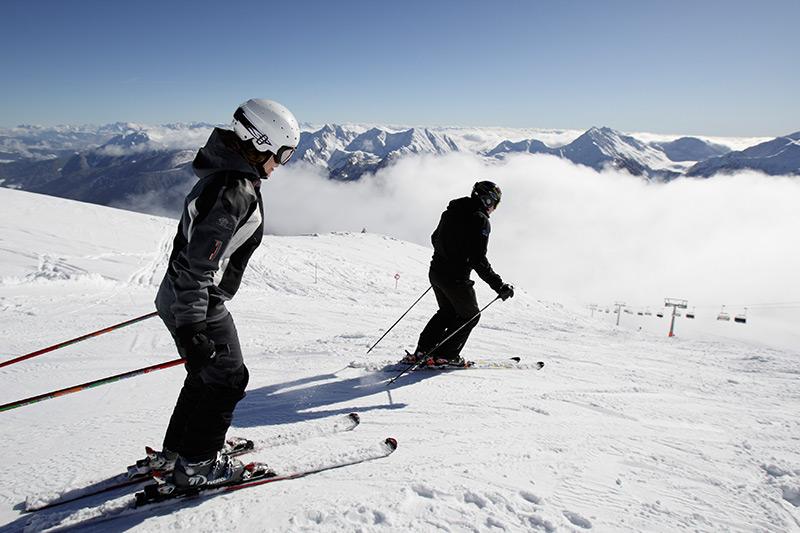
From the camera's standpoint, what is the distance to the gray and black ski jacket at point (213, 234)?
253cm

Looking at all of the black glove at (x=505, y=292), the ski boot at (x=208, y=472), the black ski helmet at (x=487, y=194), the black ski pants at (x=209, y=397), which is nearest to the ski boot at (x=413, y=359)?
the black glove at (x=505, y=292)

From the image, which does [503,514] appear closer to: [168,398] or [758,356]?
[168,398]

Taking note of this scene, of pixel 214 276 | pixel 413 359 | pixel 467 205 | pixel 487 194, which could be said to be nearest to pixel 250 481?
pixel 214 276

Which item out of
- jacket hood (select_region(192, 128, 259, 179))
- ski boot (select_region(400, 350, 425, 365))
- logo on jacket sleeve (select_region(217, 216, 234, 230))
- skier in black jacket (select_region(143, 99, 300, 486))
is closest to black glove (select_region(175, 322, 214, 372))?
skier in black jacket (select_region(143, 99, 300, 486))

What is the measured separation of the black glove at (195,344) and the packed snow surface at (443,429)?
1046mm

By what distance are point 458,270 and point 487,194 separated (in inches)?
42.3

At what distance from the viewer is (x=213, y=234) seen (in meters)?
2.53

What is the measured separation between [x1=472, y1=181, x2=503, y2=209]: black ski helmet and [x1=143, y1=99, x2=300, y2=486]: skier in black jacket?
123 inches

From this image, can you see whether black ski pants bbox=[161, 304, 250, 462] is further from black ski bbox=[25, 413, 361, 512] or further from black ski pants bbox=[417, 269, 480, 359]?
black ski pants bbox=[417, 269, 480, 359]

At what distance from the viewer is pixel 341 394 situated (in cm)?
512

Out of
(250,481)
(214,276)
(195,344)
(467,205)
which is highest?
(467,205)

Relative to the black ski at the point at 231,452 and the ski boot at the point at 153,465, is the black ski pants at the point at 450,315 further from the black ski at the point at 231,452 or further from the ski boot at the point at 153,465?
the ski boot at the point at 153,465

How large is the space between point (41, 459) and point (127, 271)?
1328cm

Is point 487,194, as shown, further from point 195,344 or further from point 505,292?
point 195,344
